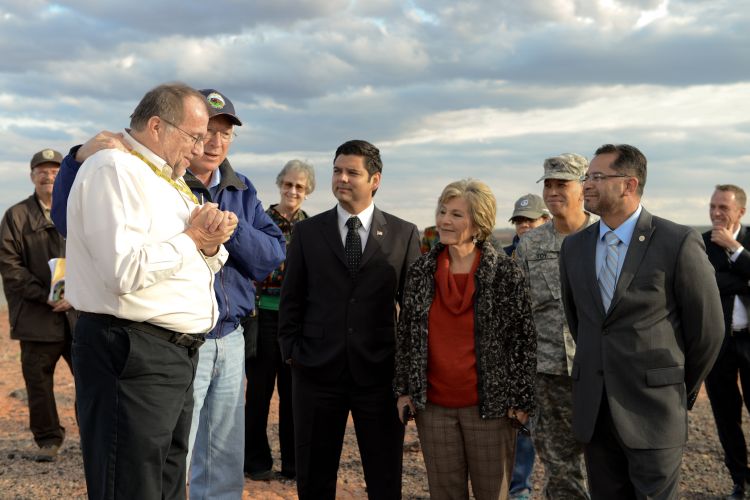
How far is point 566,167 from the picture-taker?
188 inches

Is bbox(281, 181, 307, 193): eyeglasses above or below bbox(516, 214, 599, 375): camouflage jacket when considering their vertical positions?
above

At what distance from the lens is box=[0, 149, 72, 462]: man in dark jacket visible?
7105 millimetres

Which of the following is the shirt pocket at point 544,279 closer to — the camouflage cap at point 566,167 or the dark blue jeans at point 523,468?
the camouflage cap at point 566,167

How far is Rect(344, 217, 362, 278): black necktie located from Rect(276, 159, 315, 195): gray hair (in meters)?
2.42

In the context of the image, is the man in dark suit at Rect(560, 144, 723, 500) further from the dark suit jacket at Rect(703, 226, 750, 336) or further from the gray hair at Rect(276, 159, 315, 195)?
the gray hair at Rect(276, 159, 315, 195)

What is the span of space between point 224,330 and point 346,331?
0.74 m

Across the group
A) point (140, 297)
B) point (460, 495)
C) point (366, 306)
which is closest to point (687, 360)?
point (460, 495)

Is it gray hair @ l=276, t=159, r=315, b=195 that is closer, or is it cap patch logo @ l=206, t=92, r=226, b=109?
cap patch logo @ l=206, t=92, r=226, b=109

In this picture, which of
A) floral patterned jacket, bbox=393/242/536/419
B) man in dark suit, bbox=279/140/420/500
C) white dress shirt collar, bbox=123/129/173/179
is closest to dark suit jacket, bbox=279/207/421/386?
man in dark suit, bbox=279/140/420/500

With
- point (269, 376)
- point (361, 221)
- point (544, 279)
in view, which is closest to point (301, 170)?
point (269, 376)

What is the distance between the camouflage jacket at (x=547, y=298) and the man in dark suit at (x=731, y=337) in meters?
2.48

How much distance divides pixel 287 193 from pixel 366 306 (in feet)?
8.91

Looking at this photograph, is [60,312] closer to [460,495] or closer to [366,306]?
[366,306]

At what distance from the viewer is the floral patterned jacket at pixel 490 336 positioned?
4074 millimetres
